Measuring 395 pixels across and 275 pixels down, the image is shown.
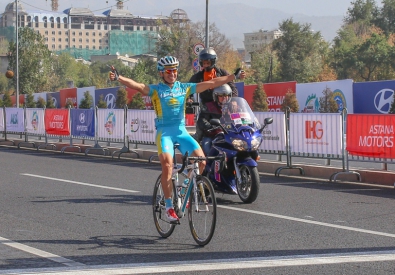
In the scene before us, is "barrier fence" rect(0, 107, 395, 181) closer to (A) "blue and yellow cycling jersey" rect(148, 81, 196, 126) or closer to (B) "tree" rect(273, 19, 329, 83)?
(A) "blue and yellow cycling jersey" rect(148, 81, 196, 126)

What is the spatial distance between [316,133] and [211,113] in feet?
14.7

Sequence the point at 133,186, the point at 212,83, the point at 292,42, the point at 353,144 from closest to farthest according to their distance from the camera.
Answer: the point at 212,83, the point at 133,186, the point at 353,144, the point at 292,42

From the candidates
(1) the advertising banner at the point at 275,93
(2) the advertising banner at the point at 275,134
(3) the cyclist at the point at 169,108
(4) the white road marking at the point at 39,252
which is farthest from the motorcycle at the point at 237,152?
(1) the advertising banner at the point at 275,93

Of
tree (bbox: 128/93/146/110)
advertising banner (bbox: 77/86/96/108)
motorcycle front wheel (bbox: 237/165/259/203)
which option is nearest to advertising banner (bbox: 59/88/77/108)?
advertising banner (bbox: 77/86/96/108)

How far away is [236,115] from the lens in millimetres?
10695

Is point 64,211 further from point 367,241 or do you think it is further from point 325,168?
point 325,168

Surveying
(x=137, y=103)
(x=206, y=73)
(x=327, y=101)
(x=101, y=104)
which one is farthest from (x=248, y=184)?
(x=101, y=104)

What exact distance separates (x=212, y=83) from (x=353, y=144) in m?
6.54

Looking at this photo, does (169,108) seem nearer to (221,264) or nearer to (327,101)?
(221,264)

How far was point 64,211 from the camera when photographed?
998 cm

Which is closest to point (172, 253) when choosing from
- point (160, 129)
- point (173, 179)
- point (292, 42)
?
point (173, 179)

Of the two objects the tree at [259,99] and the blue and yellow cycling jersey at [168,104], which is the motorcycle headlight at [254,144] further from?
the tree at [259,99]

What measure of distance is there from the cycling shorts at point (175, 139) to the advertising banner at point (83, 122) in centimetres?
1487

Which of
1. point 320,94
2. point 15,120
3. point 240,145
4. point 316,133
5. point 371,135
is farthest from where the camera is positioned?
point 320,94
